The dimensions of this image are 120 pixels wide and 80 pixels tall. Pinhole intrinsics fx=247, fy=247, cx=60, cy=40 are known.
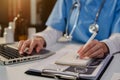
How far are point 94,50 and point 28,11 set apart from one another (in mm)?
975

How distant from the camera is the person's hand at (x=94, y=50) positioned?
0.90 metres

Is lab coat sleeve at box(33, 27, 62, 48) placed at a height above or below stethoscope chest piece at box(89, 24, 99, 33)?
below

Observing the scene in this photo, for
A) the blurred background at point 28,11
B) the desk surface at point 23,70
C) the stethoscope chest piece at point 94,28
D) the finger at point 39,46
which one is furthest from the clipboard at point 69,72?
the blurred background at point 28,11

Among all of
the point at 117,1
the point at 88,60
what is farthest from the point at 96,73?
the point at 117,1

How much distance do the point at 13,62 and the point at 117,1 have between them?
23.1 inches

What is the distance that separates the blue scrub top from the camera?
3.87 ft

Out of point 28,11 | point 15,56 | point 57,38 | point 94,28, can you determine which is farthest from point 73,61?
point 28,11

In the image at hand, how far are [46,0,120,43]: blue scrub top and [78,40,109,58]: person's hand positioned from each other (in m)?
0.23

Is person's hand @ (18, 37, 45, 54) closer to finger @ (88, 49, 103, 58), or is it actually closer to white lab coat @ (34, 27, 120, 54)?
white lab coat @ (34, 27, 120, 54)

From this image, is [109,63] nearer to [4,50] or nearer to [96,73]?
[96,73]

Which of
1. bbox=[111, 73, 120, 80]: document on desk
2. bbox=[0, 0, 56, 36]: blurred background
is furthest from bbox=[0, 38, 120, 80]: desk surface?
bbox=[0, 0, 56, 36]: blurred background

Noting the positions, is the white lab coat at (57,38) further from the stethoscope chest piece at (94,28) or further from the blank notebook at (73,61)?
the blank notebook at (73,61)

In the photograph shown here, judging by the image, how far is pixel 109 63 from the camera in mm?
905

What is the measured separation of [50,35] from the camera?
4.16 feet
